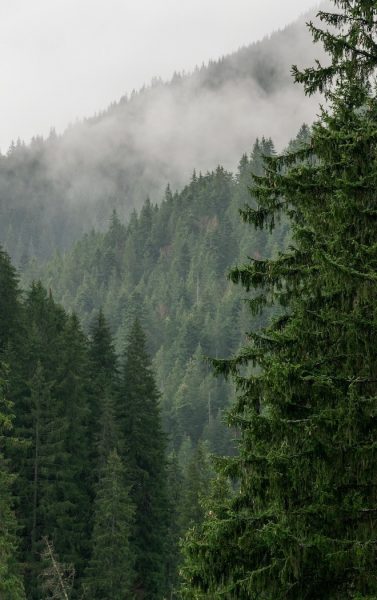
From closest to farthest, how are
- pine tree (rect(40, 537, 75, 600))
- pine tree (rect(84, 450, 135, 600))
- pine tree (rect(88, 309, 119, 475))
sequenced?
1. pine tree (rect(40, 537, 75, 600))
2. pine tree (rect(84, 450, 135, 600))
3. pine tree (rect(88, 309, 119, 475))

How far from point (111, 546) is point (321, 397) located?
27.6 meters

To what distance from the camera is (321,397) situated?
912 centimetres

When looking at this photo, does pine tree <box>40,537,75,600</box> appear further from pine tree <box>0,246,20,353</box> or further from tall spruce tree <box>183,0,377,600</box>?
pine tree <box>0,246,20,353</box>

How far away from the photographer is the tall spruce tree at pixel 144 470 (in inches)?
1550

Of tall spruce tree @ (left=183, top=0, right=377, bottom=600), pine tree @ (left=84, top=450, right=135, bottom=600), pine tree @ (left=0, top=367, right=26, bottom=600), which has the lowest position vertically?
pine tree @ (left=84, top=450, right=135, bottom=600)

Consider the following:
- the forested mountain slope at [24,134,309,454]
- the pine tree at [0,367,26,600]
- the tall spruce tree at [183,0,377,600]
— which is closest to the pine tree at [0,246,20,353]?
the pine tree at [0,367,26,600]

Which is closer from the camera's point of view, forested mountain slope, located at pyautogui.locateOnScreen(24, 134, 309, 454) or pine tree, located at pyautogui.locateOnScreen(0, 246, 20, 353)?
pine tree, located at pyautogui.locateOnScreen(0, 246, 20, 353)

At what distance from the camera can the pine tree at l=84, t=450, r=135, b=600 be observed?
33.3 meters

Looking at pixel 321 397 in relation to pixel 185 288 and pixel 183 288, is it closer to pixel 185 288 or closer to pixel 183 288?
pixel 185 288

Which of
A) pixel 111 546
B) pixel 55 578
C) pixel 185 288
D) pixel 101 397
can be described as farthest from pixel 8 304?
pixel 185 288

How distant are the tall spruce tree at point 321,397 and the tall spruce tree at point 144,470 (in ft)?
101

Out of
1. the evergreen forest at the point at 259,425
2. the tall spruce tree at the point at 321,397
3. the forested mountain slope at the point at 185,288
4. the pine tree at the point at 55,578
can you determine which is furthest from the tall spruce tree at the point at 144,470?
the forested mountain slope at the point at 185,288

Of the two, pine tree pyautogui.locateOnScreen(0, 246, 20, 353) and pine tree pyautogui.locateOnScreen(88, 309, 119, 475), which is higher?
pine tree pyautogui.locateOnScreen(0, 246, 20, 353)

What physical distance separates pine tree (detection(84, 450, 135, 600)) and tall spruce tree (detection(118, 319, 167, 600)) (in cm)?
403
